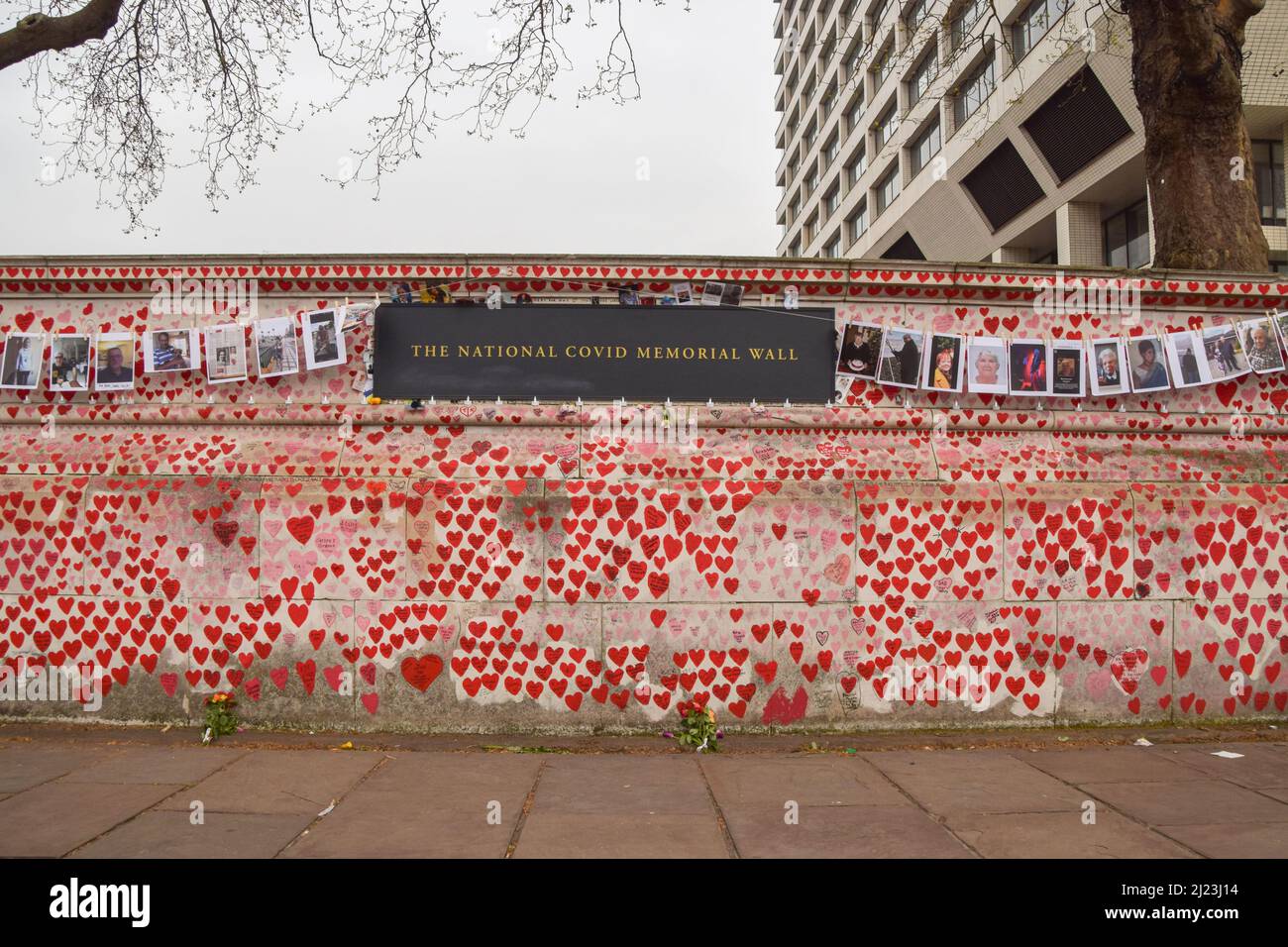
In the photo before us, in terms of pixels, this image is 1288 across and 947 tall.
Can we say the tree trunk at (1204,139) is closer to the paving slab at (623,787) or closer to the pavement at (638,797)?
the pavement at (638,797)

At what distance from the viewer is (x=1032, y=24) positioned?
2486 cm

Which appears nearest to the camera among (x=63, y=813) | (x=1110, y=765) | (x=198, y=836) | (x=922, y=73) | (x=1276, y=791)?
(x=198, y=836)

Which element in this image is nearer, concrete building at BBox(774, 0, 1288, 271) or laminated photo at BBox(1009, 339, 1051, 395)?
laminated photo at BBox(1009, 339, 1051, 395)

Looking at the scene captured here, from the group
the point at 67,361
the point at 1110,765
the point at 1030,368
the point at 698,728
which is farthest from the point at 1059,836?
the point at 67,361

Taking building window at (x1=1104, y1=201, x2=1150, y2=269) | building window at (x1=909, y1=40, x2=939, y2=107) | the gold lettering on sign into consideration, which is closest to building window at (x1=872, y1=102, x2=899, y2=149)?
building window at (x1=909, y1=40, x2=939, y2=107)

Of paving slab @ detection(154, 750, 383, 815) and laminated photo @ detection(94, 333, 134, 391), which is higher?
laminated photo @ detection(94, 333, 134, 391)

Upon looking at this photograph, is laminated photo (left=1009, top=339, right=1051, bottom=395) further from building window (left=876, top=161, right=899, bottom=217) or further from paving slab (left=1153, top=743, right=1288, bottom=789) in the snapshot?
building window (left=876, top=161, right=899, bottom=217)

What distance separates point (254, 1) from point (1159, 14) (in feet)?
29.8

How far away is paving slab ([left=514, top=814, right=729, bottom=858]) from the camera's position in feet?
11.4

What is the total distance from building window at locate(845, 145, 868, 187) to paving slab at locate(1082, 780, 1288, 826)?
1611 inches

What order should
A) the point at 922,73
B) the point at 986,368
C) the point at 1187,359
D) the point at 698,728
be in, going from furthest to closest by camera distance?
1. the point at 922,73
2. the point at 1187,359
3. the point at 986,368
4. the point at 698,728

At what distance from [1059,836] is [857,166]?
44923mm

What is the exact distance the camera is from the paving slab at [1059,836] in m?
3.48

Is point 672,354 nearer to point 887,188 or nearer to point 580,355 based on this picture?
point 580,355
